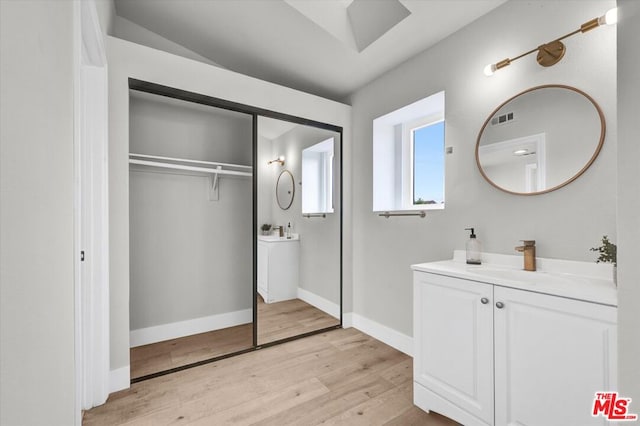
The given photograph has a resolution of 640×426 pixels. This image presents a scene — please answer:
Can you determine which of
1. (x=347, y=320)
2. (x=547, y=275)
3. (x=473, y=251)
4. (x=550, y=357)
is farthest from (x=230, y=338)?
(x=547, y=275)

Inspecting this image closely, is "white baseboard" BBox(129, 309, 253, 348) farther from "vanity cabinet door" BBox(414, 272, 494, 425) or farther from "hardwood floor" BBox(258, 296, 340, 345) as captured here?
"vanity cabinet door" BBox(414, 272, 494, 425)

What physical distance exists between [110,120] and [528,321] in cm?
270

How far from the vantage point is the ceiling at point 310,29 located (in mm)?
2061

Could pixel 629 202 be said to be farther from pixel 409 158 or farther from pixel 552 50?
pixel 409 158

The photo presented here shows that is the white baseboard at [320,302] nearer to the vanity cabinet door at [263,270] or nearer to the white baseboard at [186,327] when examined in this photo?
the vanity cabinet door at [263,270]

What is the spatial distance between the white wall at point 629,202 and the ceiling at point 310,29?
5.24 ft

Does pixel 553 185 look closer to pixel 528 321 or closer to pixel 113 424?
pixel 528 321

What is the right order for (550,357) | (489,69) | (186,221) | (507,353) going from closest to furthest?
(550,357) < (507,353) < (489,69) < (186,221)

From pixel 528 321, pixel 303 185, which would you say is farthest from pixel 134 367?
pixel 528 321

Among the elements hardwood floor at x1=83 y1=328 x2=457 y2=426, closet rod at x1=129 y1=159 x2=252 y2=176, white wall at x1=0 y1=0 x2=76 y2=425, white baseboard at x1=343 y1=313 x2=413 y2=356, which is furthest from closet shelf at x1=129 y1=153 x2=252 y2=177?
white baseboard at x1=343 y1=313 x2=413 y2=356

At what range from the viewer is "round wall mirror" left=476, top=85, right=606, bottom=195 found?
1.51 metres

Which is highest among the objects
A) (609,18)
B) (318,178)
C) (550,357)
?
(609,18)

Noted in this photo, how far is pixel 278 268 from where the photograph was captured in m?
2.77

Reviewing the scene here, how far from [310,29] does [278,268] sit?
211cm
